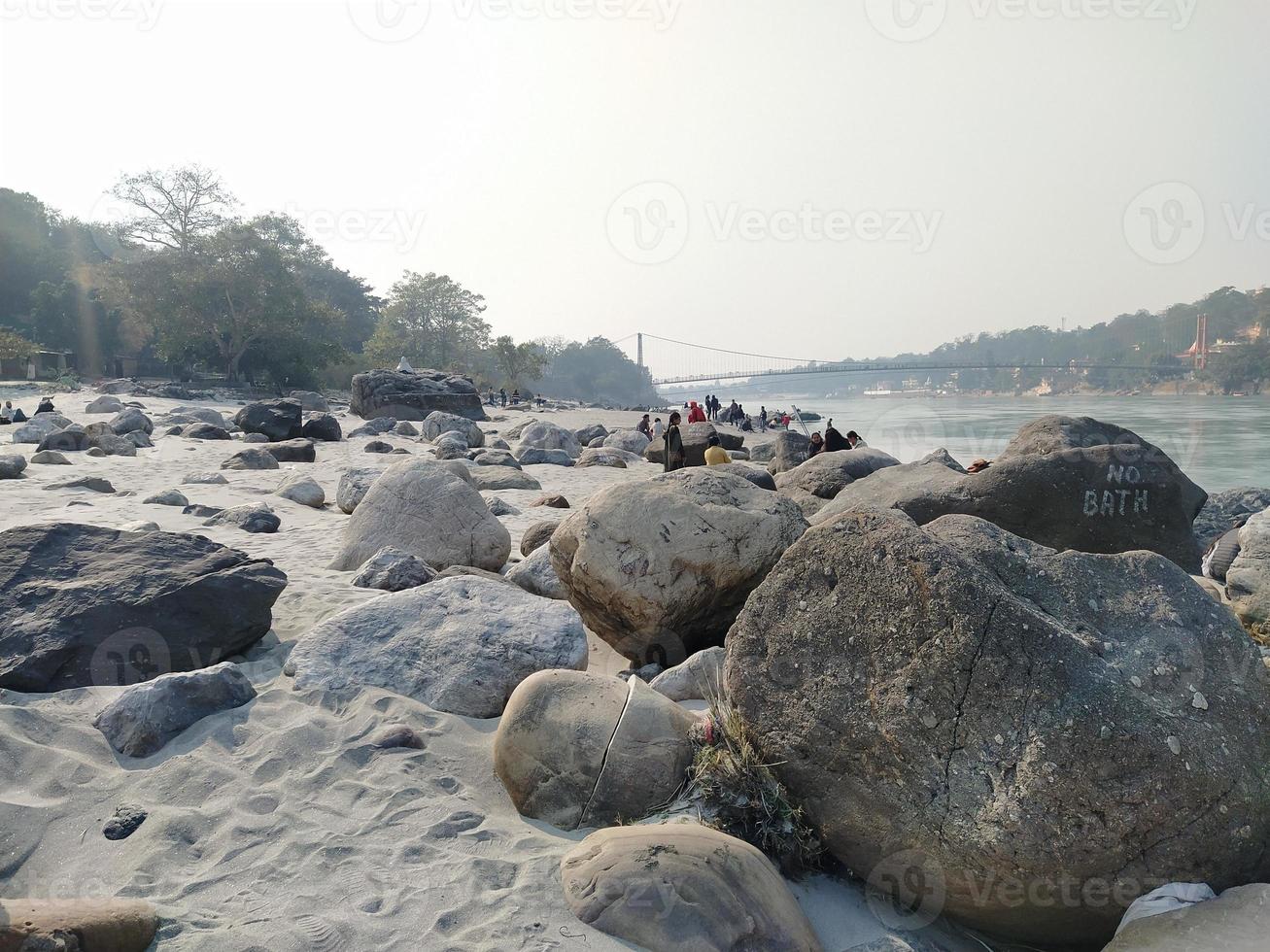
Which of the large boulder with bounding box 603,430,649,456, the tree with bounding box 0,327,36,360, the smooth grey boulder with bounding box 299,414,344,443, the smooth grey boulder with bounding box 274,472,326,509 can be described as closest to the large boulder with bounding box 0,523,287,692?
the smooth grey boulder with bounding box 274,472,326,509

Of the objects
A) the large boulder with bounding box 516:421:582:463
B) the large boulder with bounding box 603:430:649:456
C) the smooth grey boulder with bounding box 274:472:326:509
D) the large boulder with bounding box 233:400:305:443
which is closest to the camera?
the smooth grey boulder with bounding box 274:472:326:509

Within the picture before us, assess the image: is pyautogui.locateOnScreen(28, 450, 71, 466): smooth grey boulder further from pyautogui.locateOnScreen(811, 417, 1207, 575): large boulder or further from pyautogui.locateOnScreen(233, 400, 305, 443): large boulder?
pyautogui.locateOnScreen(811, 417, 1207, 575): large boulder

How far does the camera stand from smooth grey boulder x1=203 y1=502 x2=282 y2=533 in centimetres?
807

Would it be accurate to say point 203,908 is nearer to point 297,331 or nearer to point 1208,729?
point 1208,729

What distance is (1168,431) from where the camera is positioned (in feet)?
126

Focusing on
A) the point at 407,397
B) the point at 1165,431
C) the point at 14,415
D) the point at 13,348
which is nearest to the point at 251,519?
the point at 14,415

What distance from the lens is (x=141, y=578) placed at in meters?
4.71

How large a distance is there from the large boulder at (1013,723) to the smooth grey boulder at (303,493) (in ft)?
25.3

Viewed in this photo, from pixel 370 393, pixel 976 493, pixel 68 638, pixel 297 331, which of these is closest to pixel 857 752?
pixel 68 638

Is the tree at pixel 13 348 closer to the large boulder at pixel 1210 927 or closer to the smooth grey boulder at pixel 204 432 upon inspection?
the smooth grey boulder at pixel 204 432

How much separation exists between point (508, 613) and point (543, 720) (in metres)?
1.16

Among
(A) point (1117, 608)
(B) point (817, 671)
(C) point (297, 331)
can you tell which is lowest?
(B) point (817, 671)

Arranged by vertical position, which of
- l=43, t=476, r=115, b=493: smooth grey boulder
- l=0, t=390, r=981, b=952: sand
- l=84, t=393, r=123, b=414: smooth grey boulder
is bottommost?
l=0, t=390, r=981, b=952: sand

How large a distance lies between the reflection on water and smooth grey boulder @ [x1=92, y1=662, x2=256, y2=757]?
14608mm
